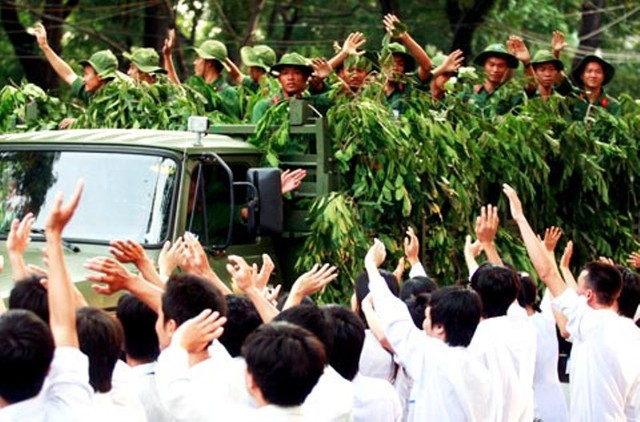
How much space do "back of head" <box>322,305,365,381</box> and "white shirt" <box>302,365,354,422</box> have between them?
0.52 metres

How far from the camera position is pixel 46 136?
428 inches

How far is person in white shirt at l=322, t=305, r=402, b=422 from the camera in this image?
276 inches

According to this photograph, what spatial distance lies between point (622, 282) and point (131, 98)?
436 centimetres

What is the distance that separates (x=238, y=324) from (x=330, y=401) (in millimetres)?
1048

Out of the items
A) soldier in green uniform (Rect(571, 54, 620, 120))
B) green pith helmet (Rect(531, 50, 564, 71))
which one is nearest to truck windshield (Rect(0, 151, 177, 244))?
soldier in green uniform (Rect(571, 54, 620, 120))

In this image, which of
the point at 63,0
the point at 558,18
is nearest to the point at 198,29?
the point at 63,0

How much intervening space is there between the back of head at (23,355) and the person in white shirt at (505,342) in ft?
10.6

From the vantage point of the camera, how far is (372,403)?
704 cm

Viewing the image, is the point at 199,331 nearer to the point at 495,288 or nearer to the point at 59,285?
the point at 59,285

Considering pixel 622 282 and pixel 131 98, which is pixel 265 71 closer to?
pixel 131 98

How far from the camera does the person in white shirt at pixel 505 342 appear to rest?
8.18 m

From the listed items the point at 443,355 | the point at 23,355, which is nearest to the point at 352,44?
the point at 443,355

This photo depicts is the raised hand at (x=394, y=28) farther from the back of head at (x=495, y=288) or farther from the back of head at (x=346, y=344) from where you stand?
the back of head at (x=346, y=344)

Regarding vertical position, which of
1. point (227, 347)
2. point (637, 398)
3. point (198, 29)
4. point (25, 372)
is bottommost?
point (198, 29)
